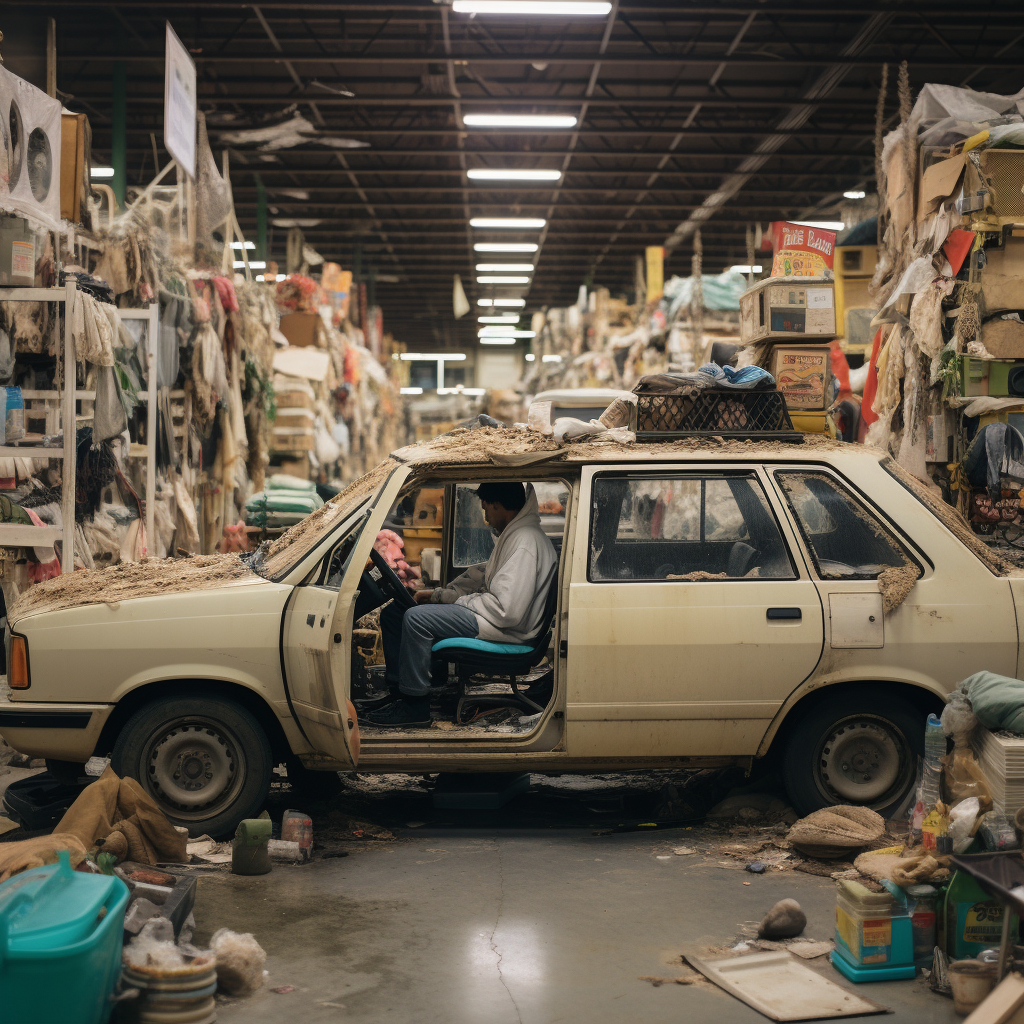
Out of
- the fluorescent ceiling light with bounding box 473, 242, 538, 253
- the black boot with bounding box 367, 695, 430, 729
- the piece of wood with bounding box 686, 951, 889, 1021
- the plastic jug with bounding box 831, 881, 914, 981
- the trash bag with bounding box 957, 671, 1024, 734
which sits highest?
the fluorescent ceiling light with bounding box 473, 242, 538, 253

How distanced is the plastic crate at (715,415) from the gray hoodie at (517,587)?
770mm

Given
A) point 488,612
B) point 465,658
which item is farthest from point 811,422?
point 465,658

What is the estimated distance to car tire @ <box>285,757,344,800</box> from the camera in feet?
18.4

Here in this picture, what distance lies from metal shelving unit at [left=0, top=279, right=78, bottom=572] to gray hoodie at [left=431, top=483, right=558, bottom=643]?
11.1 ft

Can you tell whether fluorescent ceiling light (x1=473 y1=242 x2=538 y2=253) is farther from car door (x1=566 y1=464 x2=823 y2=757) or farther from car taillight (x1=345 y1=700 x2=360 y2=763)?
car taillight (x1=345 y1=700 x2=360 y2=763)

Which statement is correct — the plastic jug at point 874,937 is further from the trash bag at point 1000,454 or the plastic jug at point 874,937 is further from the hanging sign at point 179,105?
the hanging sign at point 179,105

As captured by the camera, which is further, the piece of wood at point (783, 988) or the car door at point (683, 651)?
the car door at point (683, 651)

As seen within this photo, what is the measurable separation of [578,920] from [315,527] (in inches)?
90.7

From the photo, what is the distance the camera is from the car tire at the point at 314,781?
560cm

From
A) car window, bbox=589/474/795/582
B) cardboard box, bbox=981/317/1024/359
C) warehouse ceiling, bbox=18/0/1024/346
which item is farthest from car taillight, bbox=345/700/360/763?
warehouse ceiling, bbox=18/0/1024/346

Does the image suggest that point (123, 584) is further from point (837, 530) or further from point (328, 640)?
point (837, 530)

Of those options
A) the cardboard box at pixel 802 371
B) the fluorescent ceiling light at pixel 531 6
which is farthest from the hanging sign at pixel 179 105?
the cardboard box at pixel 802 371

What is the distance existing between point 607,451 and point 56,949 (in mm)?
3185

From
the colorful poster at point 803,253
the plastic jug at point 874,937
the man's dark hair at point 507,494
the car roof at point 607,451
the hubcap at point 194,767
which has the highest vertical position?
the colorful poster at point 803,253
